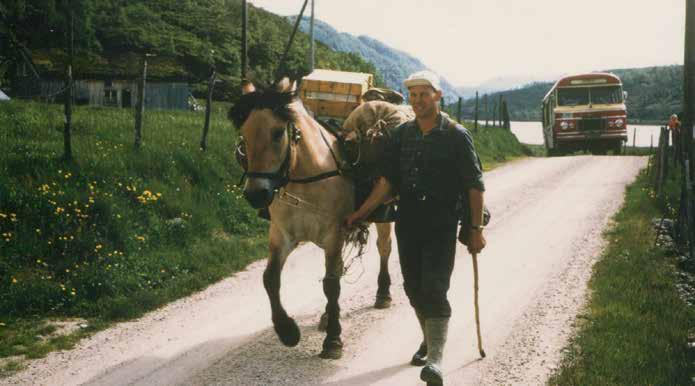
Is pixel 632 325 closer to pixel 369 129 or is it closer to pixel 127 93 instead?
pixel 369 129

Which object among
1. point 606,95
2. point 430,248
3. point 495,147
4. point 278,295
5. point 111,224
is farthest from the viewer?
point 495,147

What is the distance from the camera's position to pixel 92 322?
6.39 metres

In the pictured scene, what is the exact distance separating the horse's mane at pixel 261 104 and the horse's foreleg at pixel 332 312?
1400 mm

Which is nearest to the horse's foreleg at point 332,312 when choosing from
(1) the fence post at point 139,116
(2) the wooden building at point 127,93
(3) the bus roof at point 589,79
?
(1) the fence post at point 139,116

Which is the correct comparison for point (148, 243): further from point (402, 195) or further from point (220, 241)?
point (402, 195)

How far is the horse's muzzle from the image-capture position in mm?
4465

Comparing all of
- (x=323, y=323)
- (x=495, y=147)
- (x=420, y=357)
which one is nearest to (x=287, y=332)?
(x=323, y=323)

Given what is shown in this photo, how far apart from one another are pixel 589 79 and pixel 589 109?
4.25 ft

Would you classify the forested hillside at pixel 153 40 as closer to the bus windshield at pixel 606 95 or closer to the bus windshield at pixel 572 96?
the bus windshield at pixel 572 96

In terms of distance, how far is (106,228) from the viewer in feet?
27.6

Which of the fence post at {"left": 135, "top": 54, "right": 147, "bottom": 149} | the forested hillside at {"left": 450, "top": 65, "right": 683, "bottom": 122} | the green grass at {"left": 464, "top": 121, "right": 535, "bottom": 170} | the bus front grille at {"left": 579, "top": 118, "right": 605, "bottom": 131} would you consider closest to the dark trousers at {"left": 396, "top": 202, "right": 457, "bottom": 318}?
the fence post at {"left": 135, "top": 54, "right": 147, "bottom": 149}

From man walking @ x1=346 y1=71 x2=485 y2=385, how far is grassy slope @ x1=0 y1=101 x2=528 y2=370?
3569 millimetres

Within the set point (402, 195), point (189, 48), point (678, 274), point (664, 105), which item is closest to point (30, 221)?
point (402, 195)

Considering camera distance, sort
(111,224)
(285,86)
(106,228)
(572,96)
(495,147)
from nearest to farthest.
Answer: (285,86)
(106,228)
(111,224)
(572,96)
(495,147)
